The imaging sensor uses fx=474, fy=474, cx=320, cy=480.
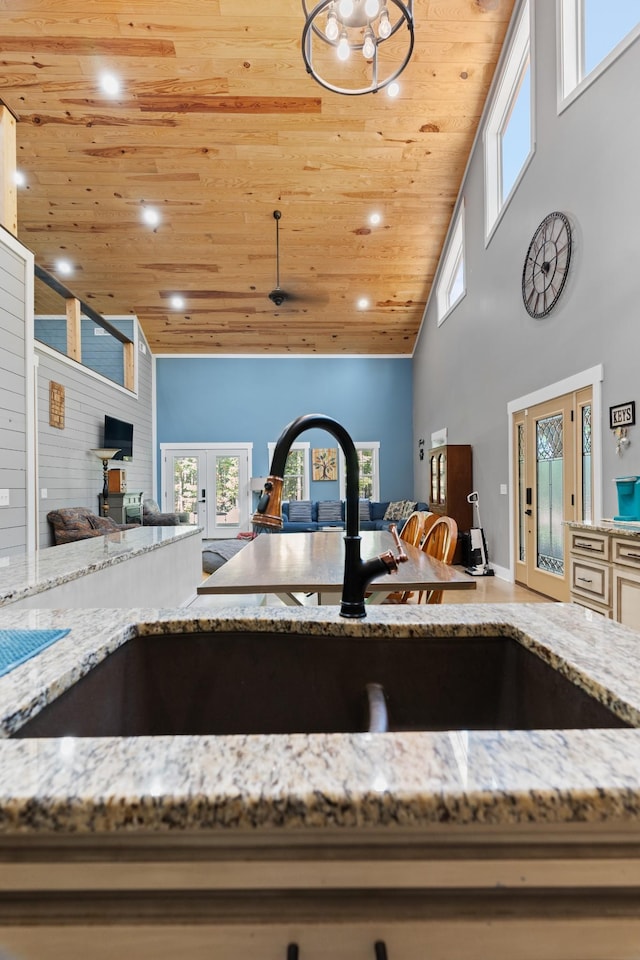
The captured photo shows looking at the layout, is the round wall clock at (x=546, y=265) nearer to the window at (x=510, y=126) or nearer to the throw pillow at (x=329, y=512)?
the window at (x=510, y=126)

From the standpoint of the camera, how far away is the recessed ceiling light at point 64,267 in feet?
23.2

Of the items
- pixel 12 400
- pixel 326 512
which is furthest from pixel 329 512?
pixel 12 400

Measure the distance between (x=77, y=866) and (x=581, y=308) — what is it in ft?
14.4

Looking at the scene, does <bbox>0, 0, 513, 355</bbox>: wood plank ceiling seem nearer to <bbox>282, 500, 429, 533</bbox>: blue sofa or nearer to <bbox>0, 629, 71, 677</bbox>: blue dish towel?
<bbox>282, 500, 429, 533</bbox>: blue sofa

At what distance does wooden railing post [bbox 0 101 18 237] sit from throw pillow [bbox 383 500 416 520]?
255 inches

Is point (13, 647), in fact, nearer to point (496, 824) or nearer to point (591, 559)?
point (496, 824)

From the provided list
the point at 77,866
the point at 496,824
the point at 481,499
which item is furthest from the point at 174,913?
the point at 481,499

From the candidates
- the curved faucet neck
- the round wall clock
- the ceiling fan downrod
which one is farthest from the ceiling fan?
the curved faucet neck

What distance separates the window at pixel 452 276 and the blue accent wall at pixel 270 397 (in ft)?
7.44

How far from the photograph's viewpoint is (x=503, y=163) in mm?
5234

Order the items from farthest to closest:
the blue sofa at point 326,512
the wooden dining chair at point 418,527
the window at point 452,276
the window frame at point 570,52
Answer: the blue sofa at point 326,512 → the window at point 452,276 → the window frame at point 570,52 → the wooden dining chair at point 418,527

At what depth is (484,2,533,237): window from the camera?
4477mm

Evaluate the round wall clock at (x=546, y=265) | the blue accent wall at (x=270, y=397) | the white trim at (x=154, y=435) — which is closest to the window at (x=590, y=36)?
the round wall clock at (x=546, y=265)

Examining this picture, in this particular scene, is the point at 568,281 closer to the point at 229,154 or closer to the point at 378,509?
the point at 229,154
